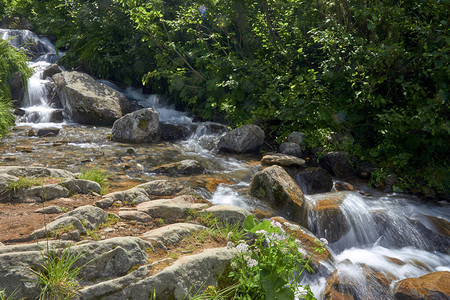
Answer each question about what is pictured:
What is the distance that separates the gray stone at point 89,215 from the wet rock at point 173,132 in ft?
22.2

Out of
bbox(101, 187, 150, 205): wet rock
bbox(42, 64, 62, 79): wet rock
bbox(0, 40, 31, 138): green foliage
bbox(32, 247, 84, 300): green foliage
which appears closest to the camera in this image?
bbox(32, 247, 84, 300): green foliage

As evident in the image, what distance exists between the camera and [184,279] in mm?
2691

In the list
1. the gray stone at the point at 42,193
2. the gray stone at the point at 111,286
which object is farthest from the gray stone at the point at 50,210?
the gray stone at the point at 111,286

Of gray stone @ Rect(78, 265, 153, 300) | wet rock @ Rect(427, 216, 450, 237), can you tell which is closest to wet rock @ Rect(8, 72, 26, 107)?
gray stone @ Rect(78, 265, 153, 300)

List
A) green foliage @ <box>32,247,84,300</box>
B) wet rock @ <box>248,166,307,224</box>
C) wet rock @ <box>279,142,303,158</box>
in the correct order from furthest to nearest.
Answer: wet rock @ <box>279,142,303,158</box>, wet rock @ <box>248,166,307,224</box>, green foliage @ <box>32,247,84,300</box>

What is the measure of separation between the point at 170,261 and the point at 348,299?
2249 mm

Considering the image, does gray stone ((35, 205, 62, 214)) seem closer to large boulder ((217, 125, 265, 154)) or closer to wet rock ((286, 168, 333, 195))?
wet rock ((286, 168, 333, 195))

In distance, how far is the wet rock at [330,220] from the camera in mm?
5449

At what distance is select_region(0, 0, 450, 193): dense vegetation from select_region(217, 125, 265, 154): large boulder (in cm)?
57

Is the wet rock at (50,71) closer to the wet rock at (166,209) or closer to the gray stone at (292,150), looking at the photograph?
the gray stone at (292,150)

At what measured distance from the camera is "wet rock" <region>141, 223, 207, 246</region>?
3314 millimetres

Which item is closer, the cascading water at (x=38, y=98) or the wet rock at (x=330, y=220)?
the wet rock at (x=330, y=220)

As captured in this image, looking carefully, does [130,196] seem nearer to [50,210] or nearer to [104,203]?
[104,203]

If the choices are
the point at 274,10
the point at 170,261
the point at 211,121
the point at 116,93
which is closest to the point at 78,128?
the point at 116,93
